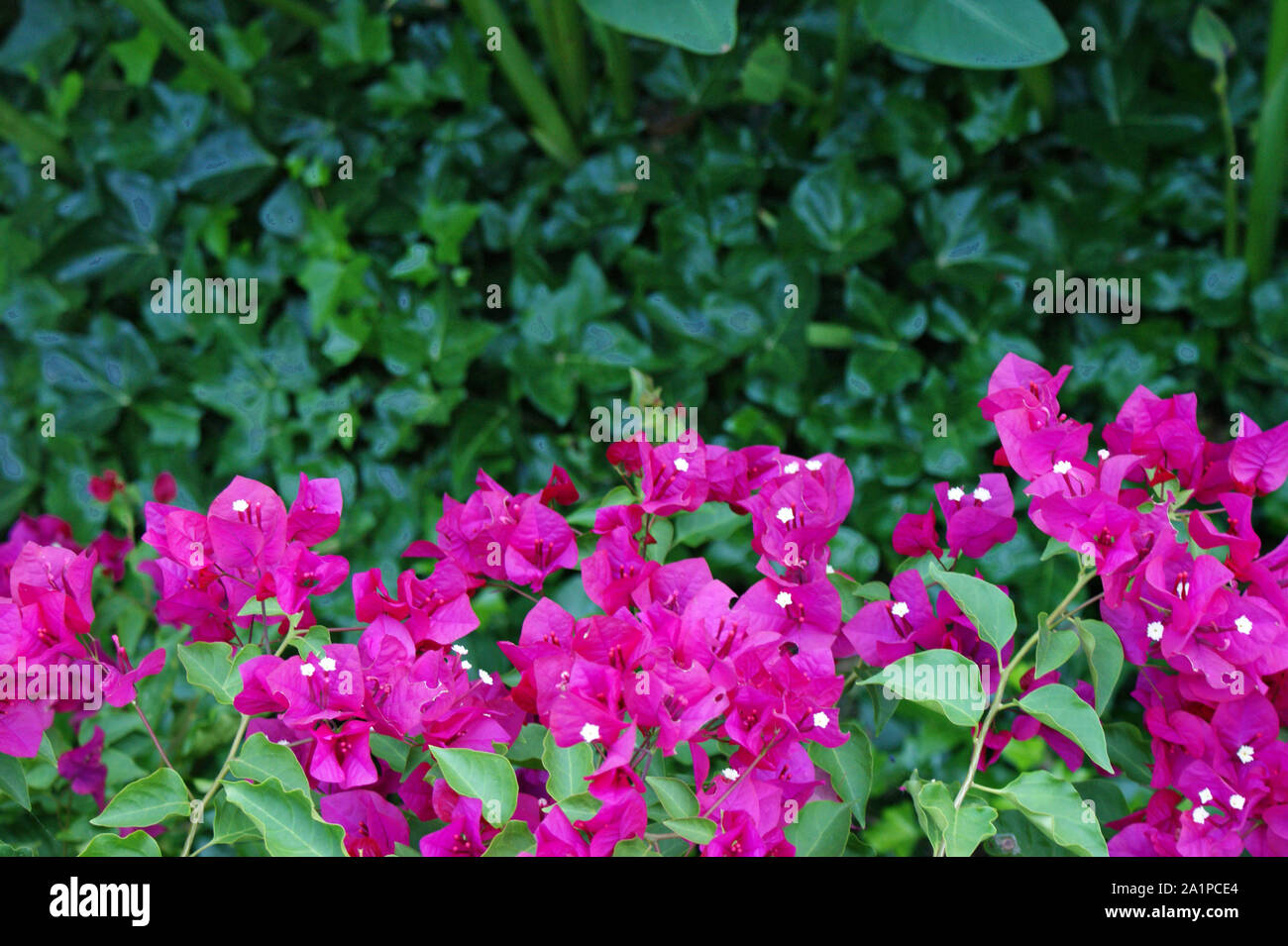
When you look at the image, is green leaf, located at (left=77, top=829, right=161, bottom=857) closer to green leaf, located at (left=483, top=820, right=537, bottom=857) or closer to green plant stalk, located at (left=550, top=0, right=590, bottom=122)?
green leaf, located at (left=483, top=820, right=537, bottom=857)

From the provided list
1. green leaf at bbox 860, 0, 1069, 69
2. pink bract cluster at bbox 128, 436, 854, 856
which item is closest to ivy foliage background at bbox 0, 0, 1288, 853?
green leaf at bbox 860, 0, 1069, 69

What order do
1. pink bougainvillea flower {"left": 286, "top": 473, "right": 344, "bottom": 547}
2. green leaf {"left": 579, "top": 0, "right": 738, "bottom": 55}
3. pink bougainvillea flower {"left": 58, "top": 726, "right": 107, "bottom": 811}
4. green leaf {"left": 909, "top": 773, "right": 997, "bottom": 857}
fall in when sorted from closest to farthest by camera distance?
green leaf {"left": 909, "top": 773, "right": 997, "bottom": 857}
pink bougainvillea flower {"left": 286, "top": 473, "right": 344, "bottom": 547}
pink bougainvillea flower {"left": 58, "top": 726, "right": 107, "bottom": 811}
green leaf {"left": 579, "top": 0, "right": 738, "bottom": 55}

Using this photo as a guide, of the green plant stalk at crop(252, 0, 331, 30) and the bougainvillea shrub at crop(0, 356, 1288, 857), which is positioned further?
the green plant stalk at crop(252, 0, 331, 30)

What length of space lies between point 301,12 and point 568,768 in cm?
124

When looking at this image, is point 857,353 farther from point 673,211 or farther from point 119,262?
point 119,262

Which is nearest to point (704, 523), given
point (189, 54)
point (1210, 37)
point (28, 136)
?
point (1210, 37)

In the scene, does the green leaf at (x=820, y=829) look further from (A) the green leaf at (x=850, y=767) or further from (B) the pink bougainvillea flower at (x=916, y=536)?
(B) the pink bougainvillea flower at (x=916, y=536)

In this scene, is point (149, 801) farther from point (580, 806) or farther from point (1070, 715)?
point (1070, 715)

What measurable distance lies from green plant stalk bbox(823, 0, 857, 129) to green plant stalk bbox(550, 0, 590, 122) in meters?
0.32

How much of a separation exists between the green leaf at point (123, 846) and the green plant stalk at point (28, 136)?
1277 millimetres

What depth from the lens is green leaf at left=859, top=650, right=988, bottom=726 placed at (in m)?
0.47

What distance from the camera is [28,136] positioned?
57.0 inches

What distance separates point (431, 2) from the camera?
1432 mm

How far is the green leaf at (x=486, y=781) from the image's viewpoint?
0.47 meters
